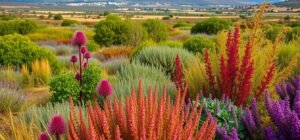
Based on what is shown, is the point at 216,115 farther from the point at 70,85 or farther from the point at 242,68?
the point at 70,85

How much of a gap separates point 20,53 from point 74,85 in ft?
16.4

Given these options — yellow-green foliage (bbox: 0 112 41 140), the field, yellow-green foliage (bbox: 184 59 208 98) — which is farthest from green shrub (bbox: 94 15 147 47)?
yellow-green foliage (bbox: 0 112 41 140)

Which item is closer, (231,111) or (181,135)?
(181,135)

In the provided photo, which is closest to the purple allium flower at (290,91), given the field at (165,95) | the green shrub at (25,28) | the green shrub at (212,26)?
the field at (165,95)

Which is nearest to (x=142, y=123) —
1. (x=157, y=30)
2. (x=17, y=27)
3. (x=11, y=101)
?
(x=11, y=101)

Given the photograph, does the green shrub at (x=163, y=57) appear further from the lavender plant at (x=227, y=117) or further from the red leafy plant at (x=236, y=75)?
the lavender plant at (x=227, y=117)

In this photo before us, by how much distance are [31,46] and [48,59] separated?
1.80 ft

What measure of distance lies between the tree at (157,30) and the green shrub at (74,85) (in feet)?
53.3

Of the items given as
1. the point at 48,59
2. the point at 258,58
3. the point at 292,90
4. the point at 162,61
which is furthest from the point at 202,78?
the point at 48,59

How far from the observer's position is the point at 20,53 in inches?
423

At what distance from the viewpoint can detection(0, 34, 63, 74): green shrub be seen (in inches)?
419

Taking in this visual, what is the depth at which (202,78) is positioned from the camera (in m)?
4.98

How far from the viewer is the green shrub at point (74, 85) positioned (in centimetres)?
617

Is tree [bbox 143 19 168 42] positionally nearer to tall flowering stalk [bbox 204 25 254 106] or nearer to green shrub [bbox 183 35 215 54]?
green shrub [bbox 183 35 215 54]
